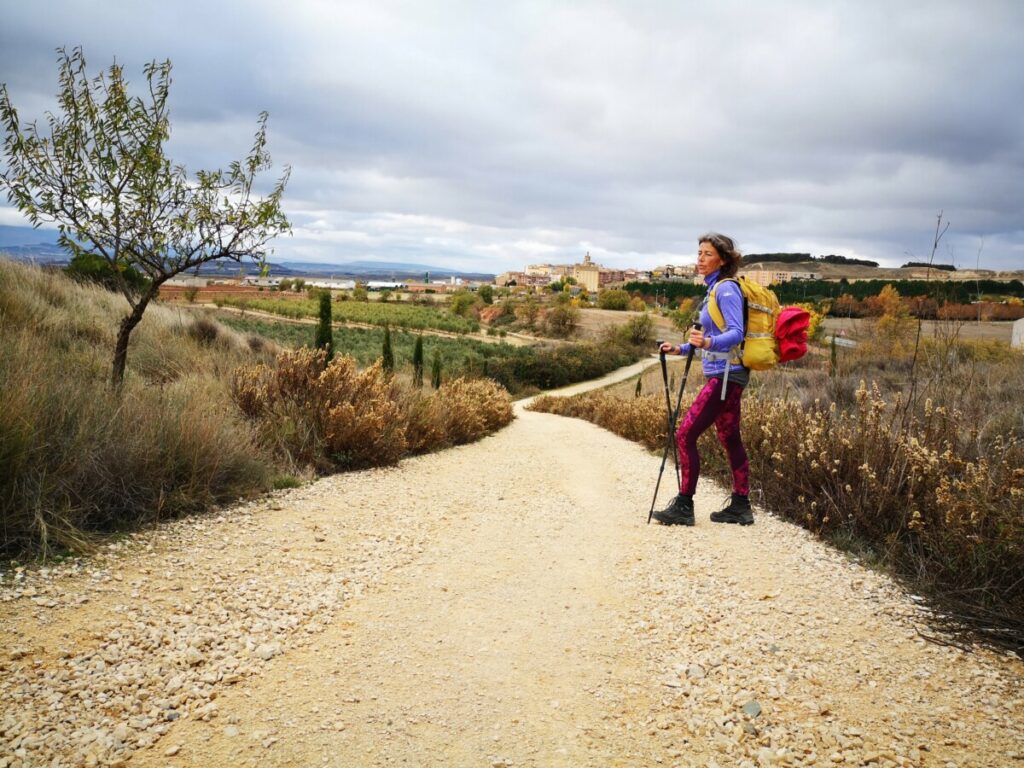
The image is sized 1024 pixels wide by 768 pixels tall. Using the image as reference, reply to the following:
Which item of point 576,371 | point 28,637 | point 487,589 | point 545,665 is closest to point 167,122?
point 28,637

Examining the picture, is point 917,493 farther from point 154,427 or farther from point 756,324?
point 154,427

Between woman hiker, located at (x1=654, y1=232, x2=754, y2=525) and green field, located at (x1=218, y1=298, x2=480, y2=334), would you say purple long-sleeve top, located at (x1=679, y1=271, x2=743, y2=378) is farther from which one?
green field, located at (x1=218, y1=298, x2=480, y2=334)

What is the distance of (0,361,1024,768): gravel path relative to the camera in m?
2.55

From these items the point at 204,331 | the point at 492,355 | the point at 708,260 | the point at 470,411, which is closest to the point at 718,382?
the point at 708,260

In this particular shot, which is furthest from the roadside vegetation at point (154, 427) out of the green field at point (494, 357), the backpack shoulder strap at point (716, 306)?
the green field at point (494, 357)

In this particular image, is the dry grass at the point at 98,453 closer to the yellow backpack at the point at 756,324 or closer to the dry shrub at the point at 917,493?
the yellow backpack at the point at 756,324

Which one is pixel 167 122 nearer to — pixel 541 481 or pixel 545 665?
pixel 541 481

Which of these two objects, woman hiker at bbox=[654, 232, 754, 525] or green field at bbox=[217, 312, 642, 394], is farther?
green field at bbox=[217, 312, 642, 394]

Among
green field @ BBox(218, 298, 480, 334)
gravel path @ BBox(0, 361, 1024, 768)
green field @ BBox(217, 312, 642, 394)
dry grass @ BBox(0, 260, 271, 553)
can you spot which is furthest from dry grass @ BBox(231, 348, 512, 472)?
green field @ BBox(218, 298, 480, 334)

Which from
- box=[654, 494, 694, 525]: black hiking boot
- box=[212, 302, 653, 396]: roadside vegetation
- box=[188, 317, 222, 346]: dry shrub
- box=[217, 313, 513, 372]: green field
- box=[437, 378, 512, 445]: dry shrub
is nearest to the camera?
box=[654, 494, 694, 525]: black hiking boot

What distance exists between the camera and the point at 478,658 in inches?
128

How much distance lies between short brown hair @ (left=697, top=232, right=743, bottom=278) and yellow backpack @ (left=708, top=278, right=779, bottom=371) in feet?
0.59

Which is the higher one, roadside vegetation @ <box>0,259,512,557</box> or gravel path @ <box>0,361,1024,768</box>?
roadside vegetation @ <box>0,259,512,557</box>

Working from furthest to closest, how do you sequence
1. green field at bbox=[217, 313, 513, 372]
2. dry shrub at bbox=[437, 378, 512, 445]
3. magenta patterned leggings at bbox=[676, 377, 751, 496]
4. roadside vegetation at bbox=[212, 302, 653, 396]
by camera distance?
green field at bbox=[217, 313, 513, 372]
roadside vegetation at bbox=[212, 302, 653, 396]
dry shrub at bbox=[437, 378, 512, 445]
magenta patterned leggings at bbox=[676, 377, 751, 496]
